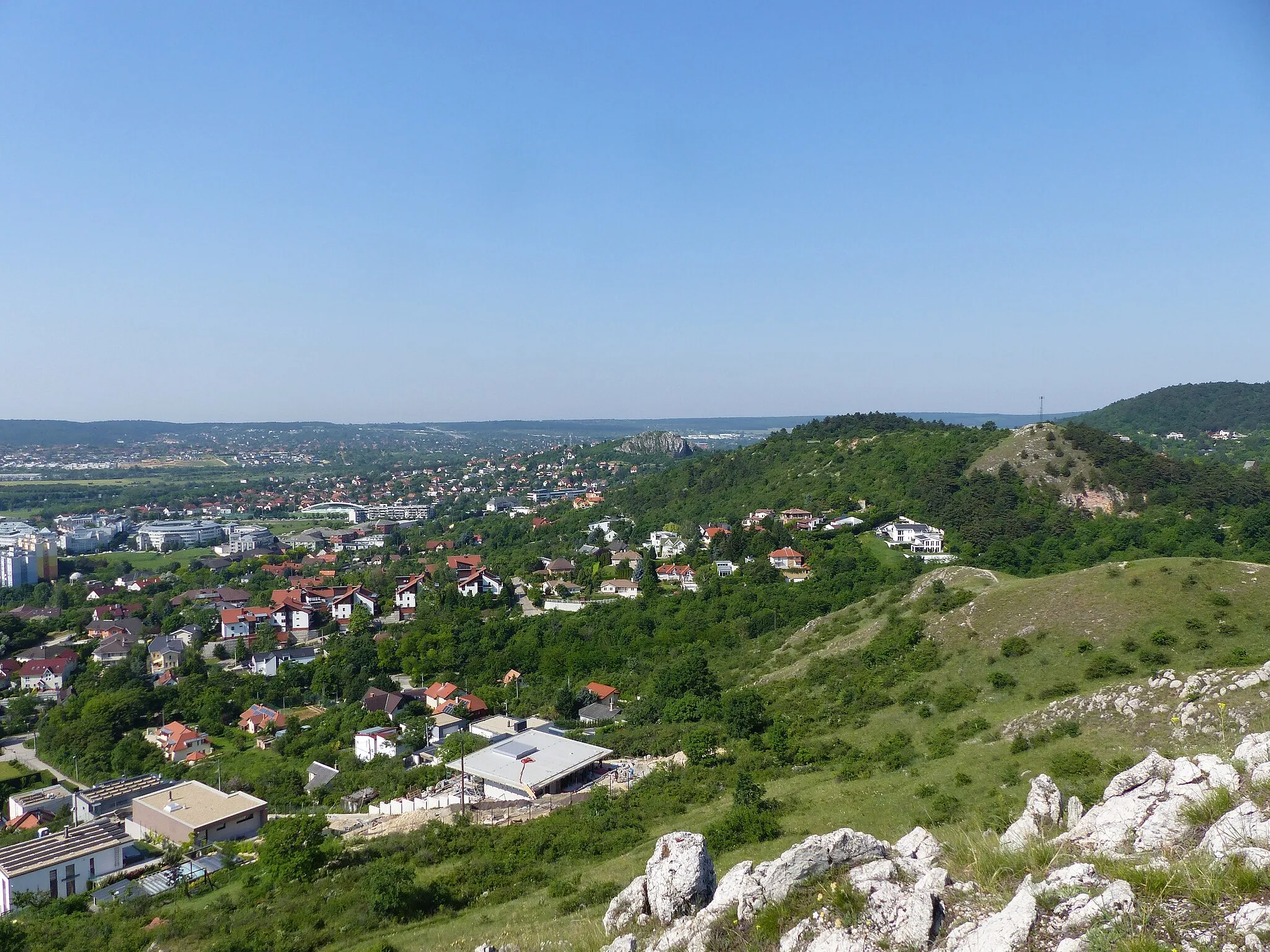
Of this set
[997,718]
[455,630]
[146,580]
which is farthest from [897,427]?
[146,580]

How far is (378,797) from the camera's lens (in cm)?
2272

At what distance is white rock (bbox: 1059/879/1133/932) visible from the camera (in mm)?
4770

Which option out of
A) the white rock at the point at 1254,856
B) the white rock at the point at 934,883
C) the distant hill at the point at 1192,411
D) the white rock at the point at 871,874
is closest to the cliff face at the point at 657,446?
the distant hill at the point at 1192,411

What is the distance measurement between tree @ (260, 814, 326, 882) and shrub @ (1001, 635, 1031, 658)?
18513mm

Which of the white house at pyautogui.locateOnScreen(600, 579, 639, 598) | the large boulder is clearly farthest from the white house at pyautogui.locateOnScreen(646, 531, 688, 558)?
the large boulder

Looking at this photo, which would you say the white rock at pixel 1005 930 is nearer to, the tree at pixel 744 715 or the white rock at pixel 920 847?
the white rock at pixel 920 847

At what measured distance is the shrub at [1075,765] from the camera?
13.4 metres

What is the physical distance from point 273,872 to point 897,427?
66.3 metres

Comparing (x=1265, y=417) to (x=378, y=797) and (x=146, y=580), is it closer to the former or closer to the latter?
(x=378, y=797)

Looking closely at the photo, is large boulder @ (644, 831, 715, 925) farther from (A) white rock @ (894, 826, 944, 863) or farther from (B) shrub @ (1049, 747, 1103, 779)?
(B) shrub @ (1049, 747, 1103, 779)

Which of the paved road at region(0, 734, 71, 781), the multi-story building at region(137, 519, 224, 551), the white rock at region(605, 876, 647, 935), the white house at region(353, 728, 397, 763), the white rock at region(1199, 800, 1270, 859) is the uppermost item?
the white rock at region(1199, 800, 1270, 859)

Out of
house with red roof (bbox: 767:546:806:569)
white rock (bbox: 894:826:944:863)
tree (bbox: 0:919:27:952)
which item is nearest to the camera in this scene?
white rock (bbox: 894:826:944:863)

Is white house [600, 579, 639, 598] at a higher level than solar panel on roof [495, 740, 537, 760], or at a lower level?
higher

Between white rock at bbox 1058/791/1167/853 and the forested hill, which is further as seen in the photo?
the forested hill
